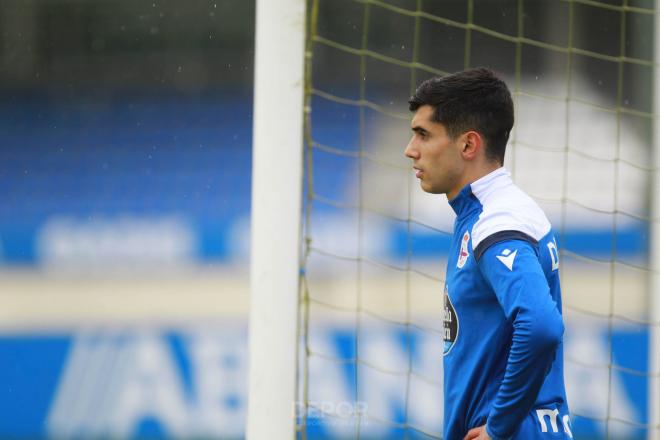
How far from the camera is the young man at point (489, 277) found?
1.45 metres

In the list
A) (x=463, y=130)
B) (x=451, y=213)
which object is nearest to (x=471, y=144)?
(x=463, y=130)

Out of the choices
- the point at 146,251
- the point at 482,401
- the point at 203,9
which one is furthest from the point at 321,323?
the point at 482,401

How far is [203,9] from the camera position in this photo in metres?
6.99

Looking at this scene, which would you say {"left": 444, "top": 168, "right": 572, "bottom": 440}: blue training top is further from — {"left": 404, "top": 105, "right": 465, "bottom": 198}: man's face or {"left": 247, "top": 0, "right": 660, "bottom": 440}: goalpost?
{"left": 247, "top": 0, "right": 660, "bottom": 440}: goalpost

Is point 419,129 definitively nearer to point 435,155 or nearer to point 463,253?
point 435,155

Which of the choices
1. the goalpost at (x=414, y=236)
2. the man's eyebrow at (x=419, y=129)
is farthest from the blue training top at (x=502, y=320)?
the goalpost at (x=414, y=236)

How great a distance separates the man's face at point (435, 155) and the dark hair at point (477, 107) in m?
0.01

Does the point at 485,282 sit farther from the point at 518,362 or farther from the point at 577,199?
the point at 577,199

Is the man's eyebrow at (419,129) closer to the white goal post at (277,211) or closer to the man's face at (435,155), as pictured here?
the man's face at (435,155)

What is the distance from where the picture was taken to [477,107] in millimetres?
1667

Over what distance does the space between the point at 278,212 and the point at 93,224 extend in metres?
4.68

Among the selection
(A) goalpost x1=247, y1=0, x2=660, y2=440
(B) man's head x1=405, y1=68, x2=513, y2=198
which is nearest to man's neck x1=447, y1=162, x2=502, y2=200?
(B) man's head x1=405, y1=68, x2=513, y2=198

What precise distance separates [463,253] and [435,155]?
0.19 meters

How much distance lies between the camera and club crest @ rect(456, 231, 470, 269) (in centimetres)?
159
